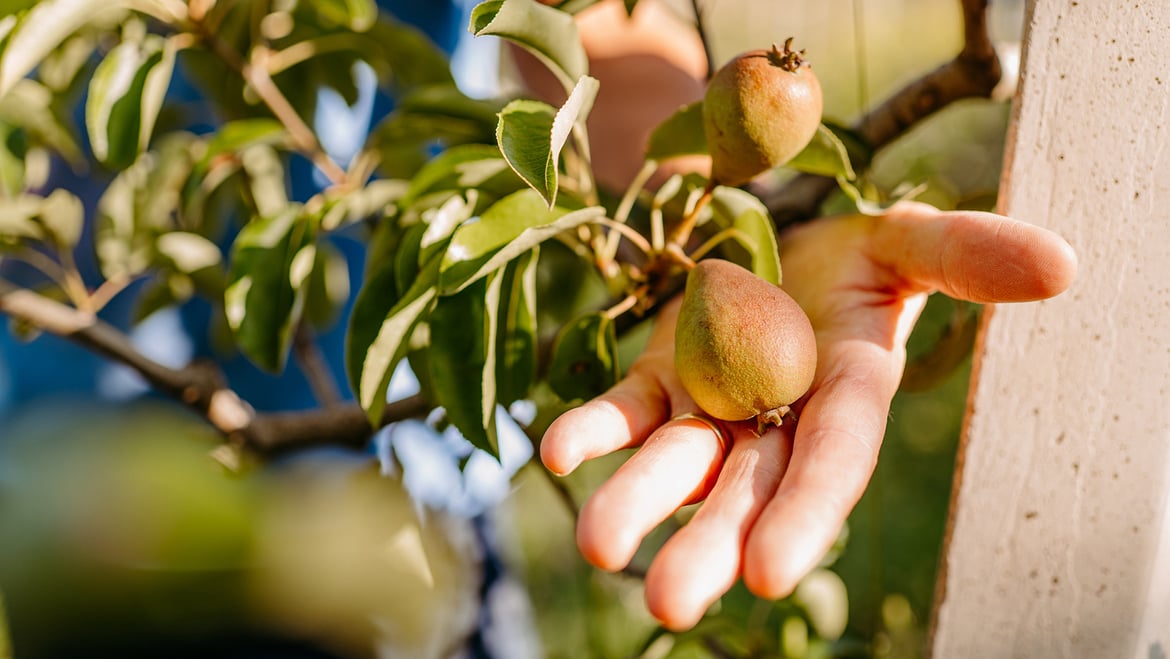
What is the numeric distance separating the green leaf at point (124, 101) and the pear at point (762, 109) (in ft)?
1.63

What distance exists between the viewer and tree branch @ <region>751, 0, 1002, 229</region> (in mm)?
615

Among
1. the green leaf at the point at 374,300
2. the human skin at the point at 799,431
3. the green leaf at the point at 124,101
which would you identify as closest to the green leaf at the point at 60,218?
the green leaf at the point at 124,101

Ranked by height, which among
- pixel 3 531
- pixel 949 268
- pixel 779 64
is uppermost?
pixel 779 64

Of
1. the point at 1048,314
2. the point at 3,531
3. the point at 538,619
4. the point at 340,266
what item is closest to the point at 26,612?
the point at 3,531

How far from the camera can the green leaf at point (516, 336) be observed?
0.53 metres

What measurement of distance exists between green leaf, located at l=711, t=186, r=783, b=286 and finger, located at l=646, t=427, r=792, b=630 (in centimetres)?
14

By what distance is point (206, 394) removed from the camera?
782 millimetres

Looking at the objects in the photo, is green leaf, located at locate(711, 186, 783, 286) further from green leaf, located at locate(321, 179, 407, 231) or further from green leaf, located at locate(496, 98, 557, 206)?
green leaf, located at locate(321, 179, 407, 231)

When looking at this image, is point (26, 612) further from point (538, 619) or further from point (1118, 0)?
point (1118, 0)

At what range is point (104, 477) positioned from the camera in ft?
3.75

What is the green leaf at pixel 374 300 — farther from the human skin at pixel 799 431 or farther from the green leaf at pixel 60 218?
the green leaf at pixel 60 218

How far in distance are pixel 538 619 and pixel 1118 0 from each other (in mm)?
1530

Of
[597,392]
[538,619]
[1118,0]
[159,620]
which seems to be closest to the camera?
[1118,0]

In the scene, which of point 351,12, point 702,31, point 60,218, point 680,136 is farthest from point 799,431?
point 60,218
